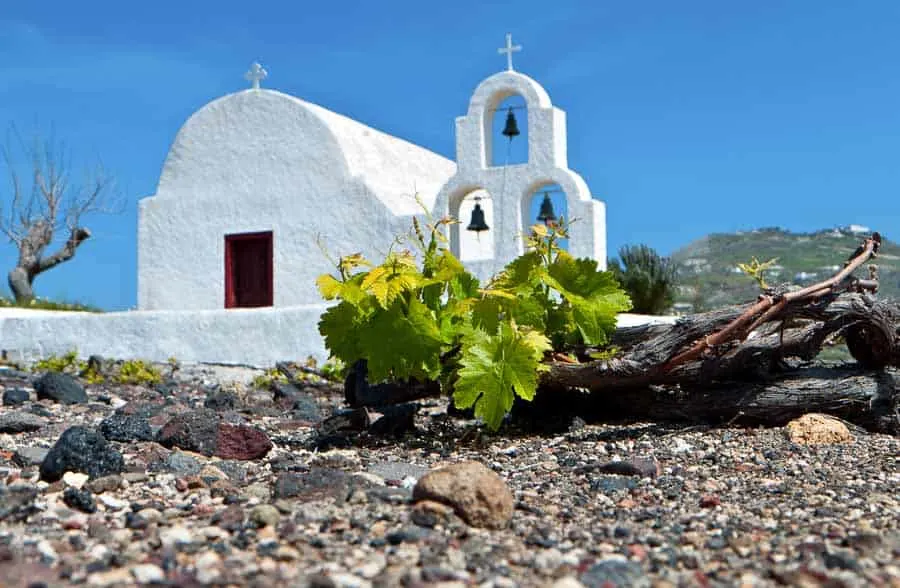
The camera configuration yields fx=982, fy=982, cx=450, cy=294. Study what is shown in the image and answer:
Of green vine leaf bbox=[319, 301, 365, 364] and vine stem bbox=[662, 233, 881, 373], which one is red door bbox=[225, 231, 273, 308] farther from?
vine stem bbox=[662, 233, 881, 373]

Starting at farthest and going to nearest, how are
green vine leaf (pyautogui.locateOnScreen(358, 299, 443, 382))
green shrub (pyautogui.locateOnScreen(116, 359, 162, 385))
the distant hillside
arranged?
the distant hillside < green shrub (pyautogui.locateOnScreen(116, 359, 162, 385)) < green vine leaf (pyautogui.locateOnScreen(358, 299, 443, 382))

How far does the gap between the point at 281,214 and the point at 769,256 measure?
25.4 meters

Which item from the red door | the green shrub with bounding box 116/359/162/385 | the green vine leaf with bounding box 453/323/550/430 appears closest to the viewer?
the green vine leaf with bounding box 453/323/550/430

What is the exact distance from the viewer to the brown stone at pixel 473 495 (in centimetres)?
341

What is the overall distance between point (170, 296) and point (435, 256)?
1181 cm

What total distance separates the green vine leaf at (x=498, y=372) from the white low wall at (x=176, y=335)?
26.2 feet

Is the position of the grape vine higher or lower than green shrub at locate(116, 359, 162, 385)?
higher

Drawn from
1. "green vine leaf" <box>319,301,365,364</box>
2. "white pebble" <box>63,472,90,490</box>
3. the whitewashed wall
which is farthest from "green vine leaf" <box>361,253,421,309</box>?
the whitewashed wall

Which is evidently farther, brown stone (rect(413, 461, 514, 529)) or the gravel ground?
brown stone (rect(413, 461, 514, 529))

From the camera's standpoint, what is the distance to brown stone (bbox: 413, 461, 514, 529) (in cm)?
341

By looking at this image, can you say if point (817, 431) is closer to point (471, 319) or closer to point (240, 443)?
point (471, 319)

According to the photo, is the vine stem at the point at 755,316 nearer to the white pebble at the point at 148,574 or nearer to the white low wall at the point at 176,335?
the white pebble at the point at 148,574

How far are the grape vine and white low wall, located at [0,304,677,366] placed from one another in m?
6.93

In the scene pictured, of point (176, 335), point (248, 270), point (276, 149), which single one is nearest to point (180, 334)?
point (176, 335)
